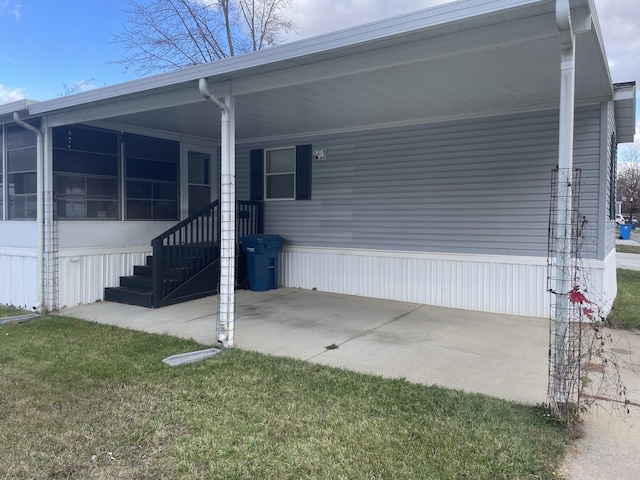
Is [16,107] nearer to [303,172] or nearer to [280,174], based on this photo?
[280,174]

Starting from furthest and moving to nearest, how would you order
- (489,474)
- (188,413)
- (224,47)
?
1. (224,47)
2. (188,413)
3. (489,474)

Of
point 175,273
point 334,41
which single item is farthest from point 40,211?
point 334,41

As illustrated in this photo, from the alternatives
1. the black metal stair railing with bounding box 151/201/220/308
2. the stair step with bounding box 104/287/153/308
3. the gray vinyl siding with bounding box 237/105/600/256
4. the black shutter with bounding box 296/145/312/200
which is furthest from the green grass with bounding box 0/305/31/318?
the black shutter with bounding box 296/145/312/200

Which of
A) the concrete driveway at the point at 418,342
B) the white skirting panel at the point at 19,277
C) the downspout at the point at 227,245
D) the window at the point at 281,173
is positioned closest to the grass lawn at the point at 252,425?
the concrete driveway at the point at 418,342

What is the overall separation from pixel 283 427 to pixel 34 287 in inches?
226

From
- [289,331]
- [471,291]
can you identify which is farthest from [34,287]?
[471,291]

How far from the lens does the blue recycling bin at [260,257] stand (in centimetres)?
841

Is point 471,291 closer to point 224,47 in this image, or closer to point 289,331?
point 289,331

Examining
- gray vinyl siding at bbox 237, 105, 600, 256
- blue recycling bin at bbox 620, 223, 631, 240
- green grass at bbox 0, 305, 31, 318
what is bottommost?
green grass at bbox 0, 305, 31, 318

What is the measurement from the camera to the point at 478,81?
5246 millimetres

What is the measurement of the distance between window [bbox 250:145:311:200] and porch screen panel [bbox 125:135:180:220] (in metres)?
1.54

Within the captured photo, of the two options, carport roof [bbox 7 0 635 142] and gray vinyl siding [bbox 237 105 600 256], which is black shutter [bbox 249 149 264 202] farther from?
carport roof [bbox 7 0 635 142]

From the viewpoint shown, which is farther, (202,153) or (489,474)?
(202,153)

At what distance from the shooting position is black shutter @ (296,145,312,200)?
8.67 metres
